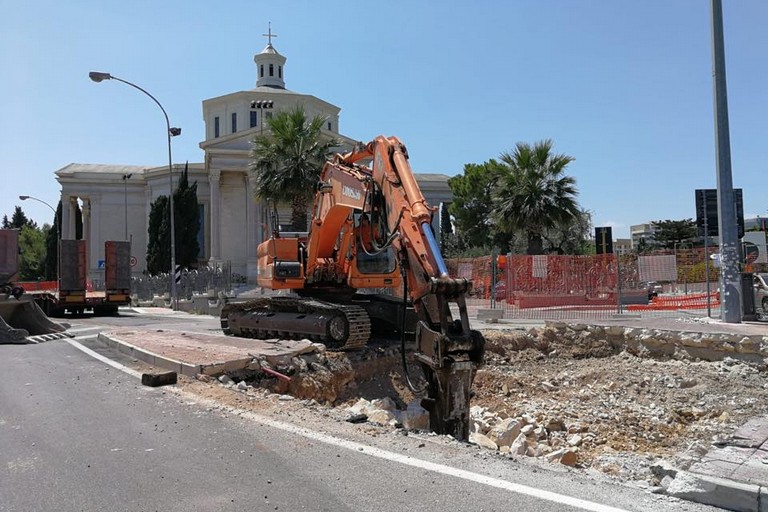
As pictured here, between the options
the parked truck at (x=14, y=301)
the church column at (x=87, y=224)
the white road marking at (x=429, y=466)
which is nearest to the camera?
the white road marking at (x=429, y=466)

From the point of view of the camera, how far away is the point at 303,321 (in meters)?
11.9

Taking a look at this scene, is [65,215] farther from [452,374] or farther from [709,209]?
[452,374]

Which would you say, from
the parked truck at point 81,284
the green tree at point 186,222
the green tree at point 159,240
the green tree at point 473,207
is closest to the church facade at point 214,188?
the green tree at point 186,222

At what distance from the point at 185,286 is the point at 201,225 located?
20507mm

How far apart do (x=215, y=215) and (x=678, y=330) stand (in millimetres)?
38305

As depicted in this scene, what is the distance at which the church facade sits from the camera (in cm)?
4691

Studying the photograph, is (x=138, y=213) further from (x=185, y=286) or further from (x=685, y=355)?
(x=685, y=355)

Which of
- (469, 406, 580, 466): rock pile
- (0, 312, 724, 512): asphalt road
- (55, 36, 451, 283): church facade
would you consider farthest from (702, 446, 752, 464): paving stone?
(55, 36, 451, 283): church facade

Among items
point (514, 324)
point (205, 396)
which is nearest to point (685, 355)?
point (514, 324)

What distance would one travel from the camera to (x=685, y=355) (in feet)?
43.3

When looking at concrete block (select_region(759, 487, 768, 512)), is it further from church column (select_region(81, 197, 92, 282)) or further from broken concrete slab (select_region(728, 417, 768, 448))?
church column (select_region(81, 197, 92, 282))

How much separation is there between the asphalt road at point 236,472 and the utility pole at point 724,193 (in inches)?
489

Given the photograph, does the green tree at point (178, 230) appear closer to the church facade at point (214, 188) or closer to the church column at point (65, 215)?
the church facade at point (214, 188)

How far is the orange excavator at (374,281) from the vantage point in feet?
21.7
